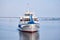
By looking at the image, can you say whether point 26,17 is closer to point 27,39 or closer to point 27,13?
point 27,13

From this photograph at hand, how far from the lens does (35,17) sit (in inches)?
264

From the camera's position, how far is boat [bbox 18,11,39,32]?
5.81 meters

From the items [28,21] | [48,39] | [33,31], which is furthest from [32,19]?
[48,39]

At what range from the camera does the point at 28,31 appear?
18.5 feet

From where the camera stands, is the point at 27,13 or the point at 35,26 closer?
the point at 35,26

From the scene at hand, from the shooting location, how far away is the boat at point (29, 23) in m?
5.81

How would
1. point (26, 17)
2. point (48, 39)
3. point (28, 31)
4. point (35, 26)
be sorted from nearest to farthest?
point (48, 39)
point (28, 31)
point (35, 26)
point (26, 17)

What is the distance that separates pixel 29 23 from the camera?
603 centimetres

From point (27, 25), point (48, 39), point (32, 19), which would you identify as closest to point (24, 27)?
point (27, 25)

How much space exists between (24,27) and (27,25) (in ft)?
0.35

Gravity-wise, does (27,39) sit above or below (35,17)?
below

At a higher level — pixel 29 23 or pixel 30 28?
pixel 29 23

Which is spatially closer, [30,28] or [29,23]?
[30,28]

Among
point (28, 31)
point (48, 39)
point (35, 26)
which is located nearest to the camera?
point (48, 39)
